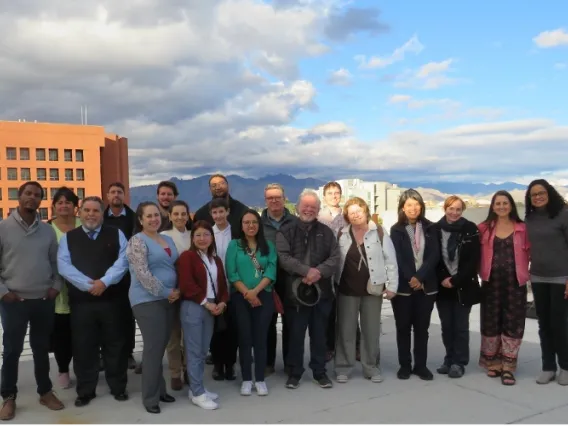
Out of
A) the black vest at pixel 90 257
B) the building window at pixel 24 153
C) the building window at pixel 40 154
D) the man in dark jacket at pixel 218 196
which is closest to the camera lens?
the black vest at pixel 90 257

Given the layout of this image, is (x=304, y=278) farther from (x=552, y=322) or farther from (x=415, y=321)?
(x=552, y=322)

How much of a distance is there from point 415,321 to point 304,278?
124 centimetres

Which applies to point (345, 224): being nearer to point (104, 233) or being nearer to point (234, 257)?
point (234, 257)

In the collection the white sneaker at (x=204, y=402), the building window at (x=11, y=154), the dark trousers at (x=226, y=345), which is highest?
the building window at (x=11, y=154)

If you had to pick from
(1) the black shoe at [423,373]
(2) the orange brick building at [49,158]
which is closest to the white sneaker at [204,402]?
(1) the black shoe at [423,373]

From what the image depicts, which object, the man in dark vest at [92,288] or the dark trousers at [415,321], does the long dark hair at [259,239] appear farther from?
the dark trousers at [415,321]

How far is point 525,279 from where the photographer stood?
4.52 m

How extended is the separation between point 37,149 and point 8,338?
68103mm

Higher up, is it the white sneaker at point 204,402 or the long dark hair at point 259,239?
the long dark hair at point 259,239

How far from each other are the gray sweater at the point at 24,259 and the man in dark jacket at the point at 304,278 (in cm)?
199

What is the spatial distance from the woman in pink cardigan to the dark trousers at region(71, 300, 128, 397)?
3384mm

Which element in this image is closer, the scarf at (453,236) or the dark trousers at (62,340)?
the dark trousers at (62,340)

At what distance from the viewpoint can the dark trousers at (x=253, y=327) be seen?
14.3ft

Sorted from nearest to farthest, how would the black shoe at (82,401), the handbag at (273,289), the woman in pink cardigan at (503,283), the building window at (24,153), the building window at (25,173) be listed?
the black shoe at (82,401)
the handbag at (273,289)
the woman in pink cardigan at (503,283)
the building window at (24,153)
the building window at (25,173)
